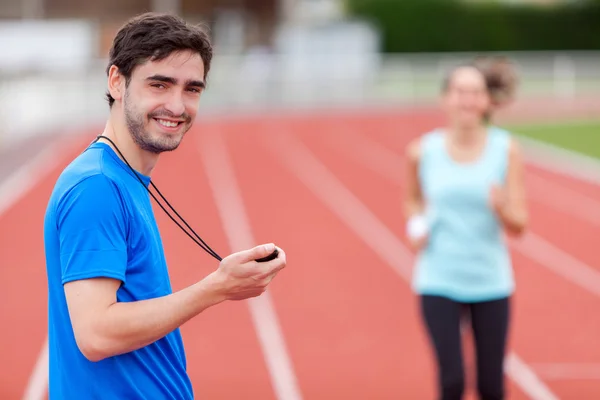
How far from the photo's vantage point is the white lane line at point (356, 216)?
6.23m

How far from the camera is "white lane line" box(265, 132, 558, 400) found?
623 centimetres

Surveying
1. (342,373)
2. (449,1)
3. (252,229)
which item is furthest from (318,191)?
(449,1)

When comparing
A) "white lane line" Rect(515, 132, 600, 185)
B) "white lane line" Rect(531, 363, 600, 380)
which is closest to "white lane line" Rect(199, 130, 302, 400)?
"white lane line" Rect(531, 363, 600, 380)

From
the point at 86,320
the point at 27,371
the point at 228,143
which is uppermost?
the point at 86,320

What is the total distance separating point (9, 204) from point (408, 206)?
871cm

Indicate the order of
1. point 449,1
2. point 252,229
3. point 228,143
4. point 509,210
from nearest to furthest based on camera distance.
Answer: point 509,210
point 252,229
point 228,143
point 449,1

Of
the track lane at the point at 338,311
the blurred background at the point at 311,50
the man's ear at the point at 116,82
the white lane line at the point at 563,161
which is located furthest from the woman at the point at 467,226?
the blurred background at the point at 311,50

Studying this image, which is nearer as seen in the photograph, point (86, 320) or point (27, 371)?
point (86, 320)

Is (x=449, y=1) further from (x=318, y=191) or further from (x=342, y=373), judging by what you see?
(x=342, y=373)

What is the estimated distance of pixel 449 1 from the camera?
117 ft

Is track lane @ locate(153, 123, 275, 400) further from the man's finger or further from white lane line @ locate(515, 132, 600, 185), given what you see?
white lane line @ locate(515, 132, 600, 185)

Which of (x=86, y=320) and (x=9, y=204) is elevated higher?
(x=86, y=320)

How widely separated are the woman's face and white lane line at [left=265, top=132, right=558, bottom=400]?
2.17 meters

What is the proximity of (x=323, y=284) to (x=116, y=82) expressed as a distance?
21.5ft
